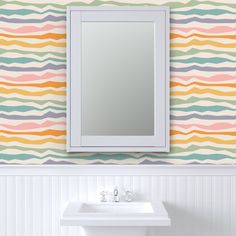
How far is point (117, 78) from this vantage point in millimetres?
2633

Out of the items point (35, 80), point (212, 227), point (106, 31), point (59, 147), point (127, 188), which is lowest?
point (212, 227)

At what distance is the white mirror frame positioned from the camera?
260 centimetres

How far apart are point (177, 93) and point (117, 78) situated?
0.35m

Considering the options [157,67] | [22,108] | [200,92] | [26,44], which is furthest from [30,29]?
[200,92]

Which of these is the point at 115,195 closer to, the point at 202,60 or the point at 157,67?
the point at 157,67

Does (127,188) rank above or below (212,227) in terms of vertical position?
above

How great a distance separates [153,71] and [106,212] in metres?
0.83

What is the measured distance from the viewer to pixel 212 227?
263 centimetres

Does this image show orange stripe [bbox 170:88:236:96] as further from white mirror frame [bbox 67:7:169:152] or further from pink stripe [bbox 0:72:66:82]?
pink stripe [bbox 0:72:66:82]

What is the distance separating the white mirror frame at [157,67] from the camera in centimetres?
260

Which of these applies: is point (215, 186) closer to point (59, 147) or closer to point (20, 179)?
point (59, 147)

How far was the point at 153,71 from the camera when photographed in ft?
8.59

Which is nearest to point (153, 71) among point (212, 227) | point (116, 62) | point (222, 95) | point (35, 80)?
point (116, 62)

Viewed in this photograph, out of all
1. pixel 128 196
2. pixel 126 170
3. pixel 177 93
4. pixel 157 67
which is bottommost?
pixel 128 196
